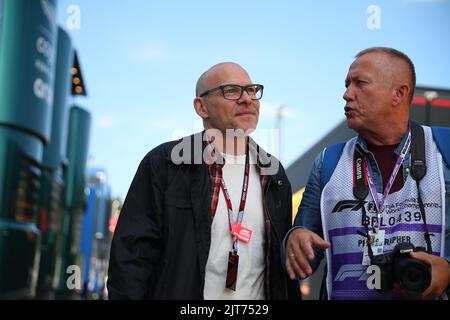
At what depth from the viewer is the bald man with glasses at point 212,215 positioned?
220 centimetres

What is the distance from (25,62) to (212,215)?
10118 millimetres

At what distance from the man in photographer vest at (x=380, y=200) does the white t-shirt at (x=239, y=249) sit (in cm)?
20

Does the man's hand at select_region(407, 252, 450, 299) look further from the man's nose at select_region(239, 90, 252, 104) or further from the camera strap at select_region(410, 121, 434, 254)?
the man's nose at select_region(239, 90, 252, 104)

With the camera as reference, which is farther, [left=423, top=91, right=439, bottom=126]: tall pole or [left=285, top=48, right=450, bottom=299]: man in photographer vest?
[left=423, top=91, right=439, bottom=126]: tall pole

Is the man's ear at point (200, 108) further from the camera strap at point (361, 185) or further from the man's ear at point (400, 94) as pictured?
the man's ear at point (400, 94)

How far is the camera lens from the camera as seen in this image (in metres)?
1.86

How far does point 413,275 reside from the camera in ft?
6.16

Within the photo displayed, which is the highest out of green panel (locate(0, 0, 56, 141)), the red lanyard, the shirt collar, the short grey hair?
green panel (locate(0, 0, 56, 141))

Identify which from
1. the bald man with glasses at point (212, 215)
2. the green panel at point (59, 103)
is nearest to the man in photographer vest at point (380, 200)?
the bald man with glasses at point (212, 215)

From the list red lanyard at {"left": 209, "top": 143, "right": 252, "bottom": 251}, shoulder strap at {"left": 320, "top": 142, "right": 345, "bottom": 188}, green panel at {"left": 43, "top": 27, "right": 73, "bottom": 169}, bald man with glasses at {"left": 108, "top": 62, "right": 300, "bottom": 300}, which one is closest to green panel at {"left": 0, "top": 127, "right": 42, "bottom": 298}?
green panel at {"left": 43, "top": 27, "right": 73, "bottom": 169}

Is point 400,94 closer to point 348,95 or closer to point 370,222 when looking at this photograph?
point 348,95

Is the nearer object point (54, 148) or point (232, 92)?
point (232, 92)

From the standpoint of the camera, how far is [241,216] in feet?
7.59

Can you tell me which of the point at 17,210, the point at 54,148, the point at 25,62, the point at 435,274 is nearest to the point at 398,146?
the point at 435,274
